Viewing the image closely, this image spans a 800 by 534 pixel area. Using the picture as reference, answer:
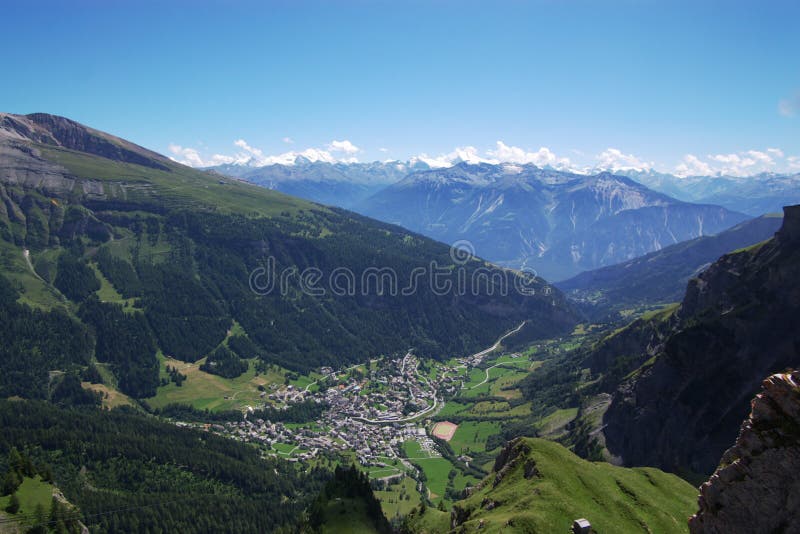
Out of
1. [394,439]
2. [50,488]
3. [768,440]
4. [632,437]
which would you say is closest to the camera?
[768,440]

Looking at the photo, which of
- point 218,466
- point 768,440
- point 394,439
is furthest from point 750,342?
point 218,466

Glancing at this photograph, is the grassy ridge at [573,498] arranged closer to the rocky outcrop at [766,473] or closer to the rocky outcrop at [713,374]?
the rocky outcrop at [766,473]

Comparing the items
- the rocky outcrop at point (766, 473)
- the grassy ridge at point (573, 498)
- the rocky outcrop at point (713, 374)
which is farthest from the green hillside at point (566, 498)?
the rocky outcrop at point (713, 374)

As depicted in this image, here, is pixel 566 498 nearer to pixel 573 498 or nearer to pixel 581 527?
pixel 573 498

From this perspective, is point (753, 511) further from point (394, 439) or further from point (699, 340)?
point (394, 439)

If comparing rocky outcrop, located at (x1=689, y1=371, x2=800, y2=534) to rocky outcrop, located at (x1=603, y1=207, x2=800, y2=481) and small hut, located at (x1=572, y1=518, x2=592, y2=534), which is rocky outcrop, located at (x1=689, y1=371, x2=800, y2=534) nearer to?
small hut, located at (x1=572, y1=518, x2=592, y2=534)

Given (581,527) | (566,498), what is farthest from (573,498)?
(581,527)
